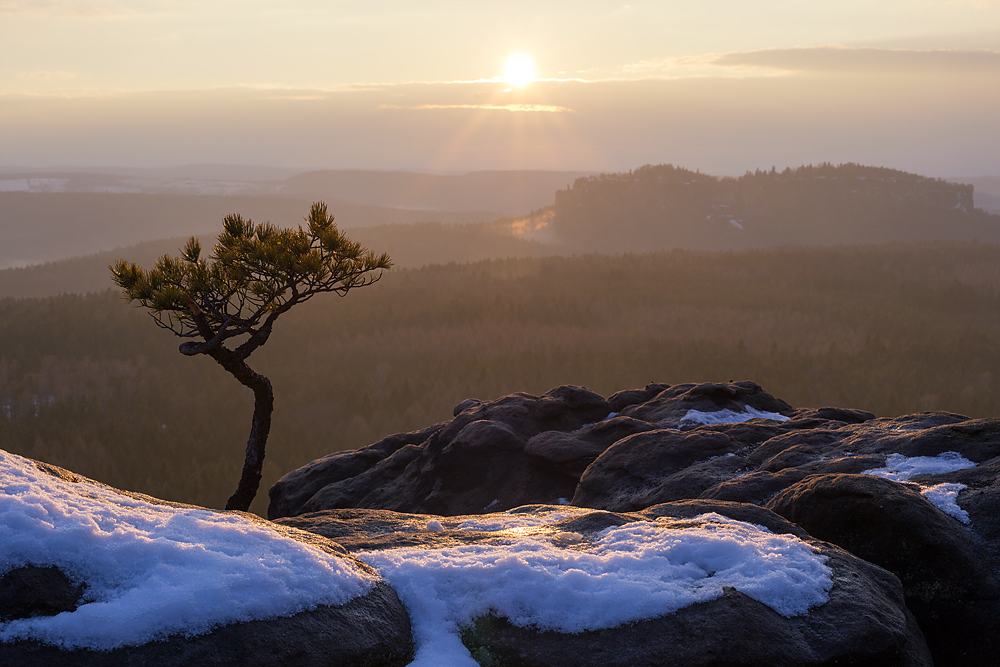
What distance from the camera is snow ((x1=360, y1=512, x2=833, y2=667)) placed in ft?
20.4

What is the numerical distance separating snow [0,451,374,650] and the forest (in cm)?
2833

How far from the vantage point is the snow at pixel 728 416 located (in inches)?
711

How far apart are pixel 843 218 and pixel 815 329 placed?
142 meters

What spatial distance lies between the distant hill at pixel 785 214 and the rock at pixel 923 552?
175m

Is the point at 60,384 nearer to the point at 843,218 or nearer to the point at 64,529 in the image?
the point at 64,529

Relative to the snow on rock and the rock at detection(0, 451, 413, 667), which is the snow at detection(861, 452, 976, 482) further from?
the rock at detection(0, 451, 413, 667)

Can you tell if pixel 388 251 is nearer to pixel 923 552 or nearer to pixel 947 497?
pixel 947 497

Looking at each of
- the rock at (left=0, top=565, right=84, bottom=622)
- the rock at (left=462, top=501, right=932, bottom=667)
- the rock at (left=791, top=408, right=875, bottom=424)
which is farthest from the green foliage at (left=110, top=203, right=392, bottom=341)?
the rock at (left=791, top=408, right=875, bottom=424)

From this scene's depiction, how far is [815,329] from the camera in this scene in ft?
214

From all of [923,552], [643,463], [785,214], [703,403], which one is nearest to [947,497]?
[923,552]

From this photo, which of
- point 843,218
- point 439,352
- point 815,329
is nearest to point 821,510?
point 439,352

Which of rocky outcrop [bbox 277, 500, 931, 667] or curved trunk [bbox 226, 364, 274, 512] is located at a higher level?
rocky outcrop [bbox 277, 500, 931, 667]

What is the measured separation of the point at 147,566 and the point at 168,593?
0.49 meters

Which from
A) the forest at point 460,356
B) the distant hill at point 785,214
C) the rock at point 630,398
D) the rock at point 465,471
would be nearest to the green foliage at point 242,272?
the rock at point 465,471
